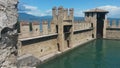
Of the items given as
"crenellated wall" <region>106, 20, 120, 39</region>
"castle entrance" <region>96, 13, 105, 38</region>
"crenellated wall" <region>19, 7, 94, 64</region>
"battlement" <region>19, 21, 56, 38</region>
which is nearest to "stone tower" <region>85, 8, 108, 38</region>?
"castle entrance" <region>96, 13, 105, 38</region>

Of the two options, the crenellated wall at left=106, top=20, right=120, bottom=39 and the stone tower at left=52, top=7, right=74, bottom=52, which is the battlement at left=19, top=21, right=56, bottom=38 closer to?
the stone tower at left=52, top=7, right=74, bottom=52

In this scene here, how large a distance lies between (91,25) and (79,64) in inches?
585

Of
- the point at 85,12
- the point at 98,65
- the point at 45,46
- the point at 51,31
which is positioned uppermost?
the point at 85,12

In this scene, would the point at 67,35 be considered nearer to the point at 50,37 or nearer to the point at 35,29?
the point at 50,37

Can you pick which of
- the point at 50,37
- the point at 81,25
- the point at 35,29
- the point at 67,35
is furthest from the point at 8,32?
the point at 81,25

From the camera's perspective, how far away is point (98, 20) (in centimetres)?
2867

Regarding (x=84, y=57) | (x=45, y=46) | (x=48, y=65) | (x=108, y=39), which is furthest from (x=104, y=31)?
(x=48, y=65)

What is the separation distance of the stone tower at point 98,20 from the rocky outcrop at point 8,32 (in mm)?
25395

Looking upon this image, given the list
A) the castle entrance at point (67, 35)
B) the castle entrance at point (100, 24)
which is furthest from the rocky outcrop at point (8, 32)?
the castle entrance at point (100, 24)

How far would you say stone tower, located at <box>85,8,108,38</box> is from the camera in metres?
27.2

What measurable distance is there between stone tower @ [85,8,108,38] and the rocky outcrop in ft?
83.3

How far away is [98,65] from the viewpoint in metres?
13.2

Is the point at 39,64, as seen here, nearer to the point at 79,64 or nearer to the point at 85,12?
the point at 79,64

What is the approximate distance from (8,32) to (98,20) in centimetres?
2737
